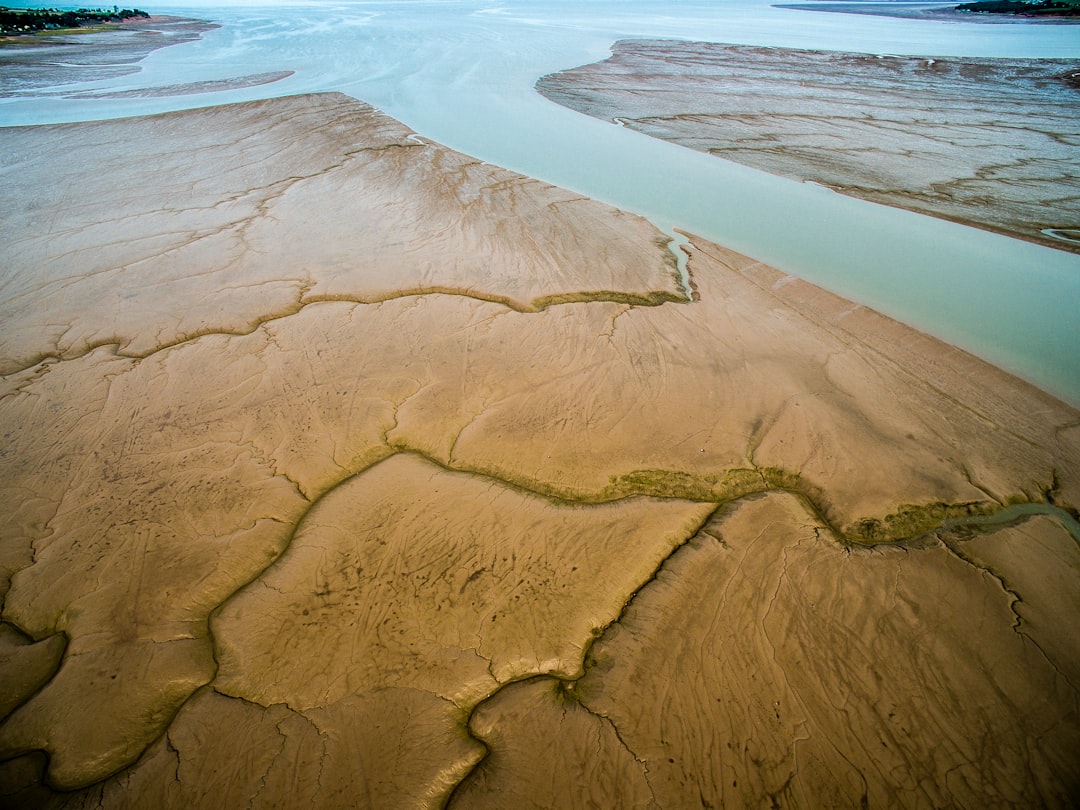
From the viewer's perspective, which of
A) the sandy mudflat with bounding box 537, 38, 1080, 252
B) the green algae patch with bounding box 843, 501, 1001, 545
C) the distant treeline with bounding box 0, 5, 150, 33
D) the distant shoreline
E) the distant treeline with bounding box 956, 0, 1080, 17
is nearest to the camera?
the green algae patch with bounding box 843, 501, 1001, 545

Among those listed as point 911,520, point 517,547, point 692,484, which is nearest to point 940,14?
point 911,520

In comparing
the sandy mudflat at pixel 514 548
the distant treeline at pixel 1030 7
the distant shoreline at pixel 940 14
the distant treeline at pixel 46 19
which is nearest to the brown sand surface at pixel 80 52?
the distant treeline at pixel 46 19

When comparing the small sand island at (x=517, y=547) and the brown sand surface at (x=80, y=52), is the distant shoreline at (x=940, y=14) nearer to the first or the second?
the small sand island at (x=517, y=547)

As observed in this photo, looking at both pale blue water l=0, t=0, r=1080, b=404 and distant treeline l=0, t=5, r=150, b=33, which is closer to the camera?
pale blue water l=0, t=0, r=1080, b=404

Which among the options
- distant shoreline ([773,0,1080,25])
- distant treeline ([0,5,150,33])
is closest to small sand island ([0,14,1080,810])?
distant treeline ([0,5,150,33])

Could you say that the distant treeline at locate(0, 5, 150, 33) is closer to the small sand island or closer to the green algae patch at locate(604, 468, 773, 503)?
the small sand island
